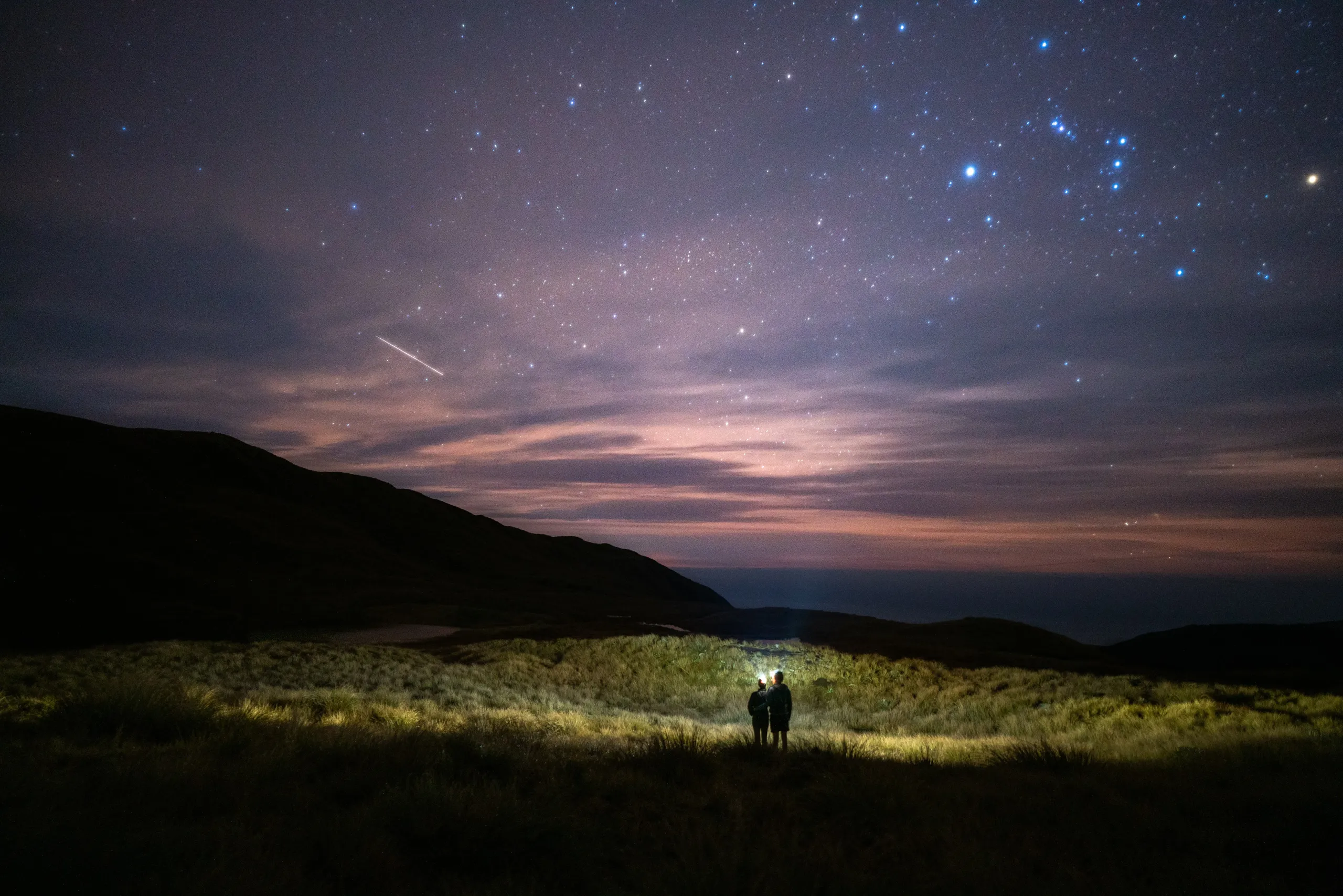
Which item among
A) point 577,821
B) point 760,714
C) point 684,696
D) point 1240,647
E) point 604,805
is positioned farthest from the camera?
point 1240,647

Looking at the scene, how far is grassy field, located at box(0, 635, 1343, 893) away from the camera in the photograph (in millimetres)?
4535

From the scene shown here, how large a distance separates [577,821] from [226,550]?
235 ft

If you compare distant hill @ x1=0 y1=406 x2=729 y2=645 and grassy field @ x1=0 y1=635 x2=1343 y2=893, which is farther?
distant hill @ x1=0 y1=406 x2=729 y2=645

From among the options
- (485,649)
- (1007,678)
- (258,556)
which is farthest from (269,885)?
(258,556)

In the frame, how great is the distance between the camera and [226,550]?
2552 inches

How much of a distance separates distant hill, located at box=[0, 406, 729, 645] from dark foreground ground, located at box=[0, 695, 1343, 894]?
2411 cm

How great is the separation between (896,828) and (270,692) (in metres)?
12.2

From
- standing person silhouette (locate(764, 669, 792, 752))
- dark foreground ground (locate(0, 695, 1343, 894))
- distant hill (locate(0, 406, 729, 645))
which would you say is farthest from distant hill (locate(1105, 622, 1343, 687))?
distant hill (locate(0, 406, 729, 645))

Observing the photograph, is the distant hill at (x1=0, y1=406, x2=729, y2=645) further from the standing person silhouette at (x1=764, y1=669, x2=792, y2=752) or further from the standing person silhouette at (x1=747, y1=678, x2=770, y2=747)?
the standing person silhouette at (x1=764, y1=669, x2=792, y2=752)

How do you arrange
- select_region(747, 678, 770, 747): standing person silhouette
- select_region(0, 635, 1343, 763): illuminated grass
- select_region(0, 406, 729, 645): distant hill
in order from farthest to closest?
select_region(0, 406, 729, 645): distant hill, select_region(0, 635, 1343, 763): illuminated grass, select_region(747, 678, 770, 747): standing person silhouette

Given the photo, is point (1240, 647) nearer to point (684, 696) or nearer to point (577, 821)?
point (684, 696)

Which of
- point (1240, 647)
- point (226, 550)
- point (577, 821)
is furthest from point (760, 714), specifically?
point (226, 550)

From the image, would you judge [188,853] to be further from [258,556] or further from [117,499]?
[117,499]

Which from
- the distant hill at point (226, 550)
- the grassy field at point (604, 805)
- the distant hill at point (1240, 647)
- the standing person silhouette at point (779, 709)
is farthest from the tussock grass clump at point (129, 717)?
the distant hill at point (1240, 647)
